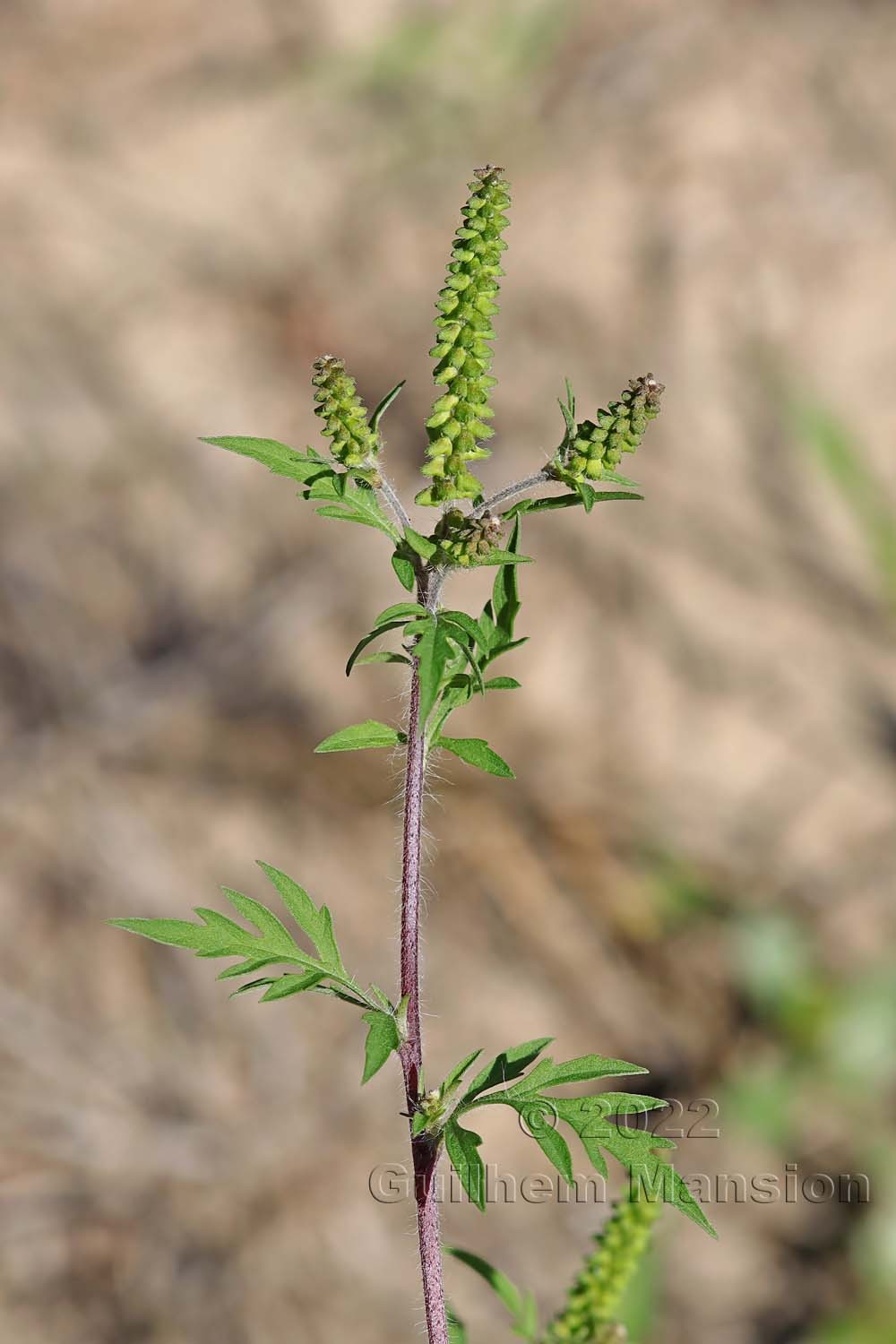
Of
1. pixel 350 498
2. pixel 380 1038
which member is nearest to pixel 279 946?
pixel 380 1038

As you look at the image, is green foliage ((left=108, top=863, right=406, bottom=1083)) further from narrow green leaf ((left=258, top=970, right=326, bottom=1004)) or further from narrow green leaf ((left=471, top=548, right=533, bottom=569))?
narrow green leaf ((left=471, top=548, right=533, bottom=569))

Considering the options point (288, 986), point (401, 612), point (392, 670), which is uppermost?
point (392, 670)

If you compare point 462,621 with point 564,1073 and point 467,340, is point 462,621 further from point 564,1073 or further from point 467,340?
point 564,1073

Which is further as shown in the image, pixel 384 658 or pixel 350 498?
pixel 384 658

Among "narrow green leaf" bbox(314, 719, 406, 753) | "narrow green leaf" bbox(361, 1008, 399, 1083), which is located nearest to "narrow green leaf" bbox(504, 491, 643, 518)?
"narrow green leaf" bbox(314, 719, 406, 753)

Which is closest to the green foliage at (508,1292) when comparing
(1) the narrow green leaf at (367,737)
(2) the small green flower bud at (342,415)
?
(1) the narrow green leaf at (367,737)

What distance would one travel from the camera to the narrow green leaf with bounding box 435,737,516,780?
1.97m

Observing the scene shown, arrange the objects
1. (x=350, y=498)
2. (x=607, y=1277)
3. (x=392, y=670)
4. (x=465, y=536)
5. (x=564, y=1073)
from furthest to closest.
→ (x=392, y=670)
(x=607, y=1277)
(x=564, y=1073)
(x=350, y=498)
(x=465, y=536)

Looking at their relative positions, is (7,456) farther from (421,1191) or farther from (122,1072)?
(421,1191)

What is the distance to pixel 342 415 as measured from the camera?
191 cm

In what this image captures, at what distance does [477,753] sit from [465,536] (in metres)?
0.34

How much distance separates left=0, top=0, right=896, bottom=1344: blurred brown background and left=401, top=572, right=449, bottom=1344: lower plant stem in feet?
6.36

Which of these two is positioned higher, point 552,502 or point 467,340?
point 467,340

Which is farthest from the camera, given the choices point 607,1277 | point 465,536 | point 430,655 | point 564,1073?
point 607,1277
